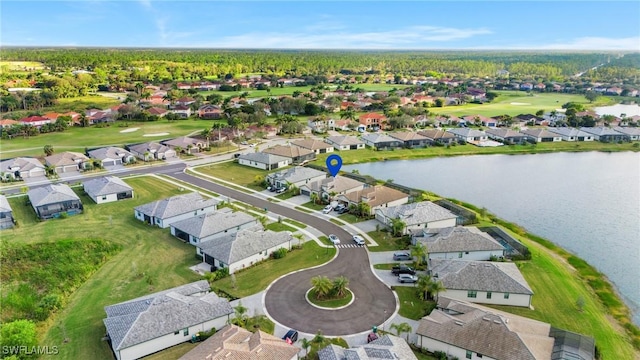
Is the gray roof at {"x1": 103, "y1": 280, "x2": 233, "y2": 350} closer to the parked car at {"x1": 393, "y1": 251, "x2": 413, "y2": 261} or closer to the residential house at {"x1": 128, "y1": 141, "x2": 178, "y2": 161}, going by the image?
the parked car at {"x1": 393, "y1": 251, "x2": 413, "y2": 261}

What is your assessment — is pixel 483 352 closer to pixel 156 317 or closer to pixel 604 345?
pixel 604 345

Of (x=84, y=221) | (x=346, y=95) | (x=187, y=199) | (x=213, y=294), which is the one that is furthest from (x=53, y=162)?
(x=346, y=95)

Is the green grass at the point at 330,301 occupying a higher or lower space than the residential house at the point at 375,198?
lower

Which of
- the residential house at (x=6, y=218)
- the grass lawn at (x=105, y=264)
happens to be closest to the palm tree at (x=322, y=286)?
the grass lawn at (x=105, y=264)

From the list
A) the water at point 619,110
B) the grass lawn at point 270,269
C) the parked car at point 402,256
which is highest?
the water at point 619,110

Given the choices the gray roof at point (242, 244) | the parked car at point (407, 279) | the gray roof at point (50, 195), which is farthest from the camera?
the gray roof at point (50, 195)

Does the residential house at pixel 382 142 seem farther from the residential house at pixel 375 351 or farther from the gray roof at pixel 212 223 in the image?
the residential house at pixel 375 351
